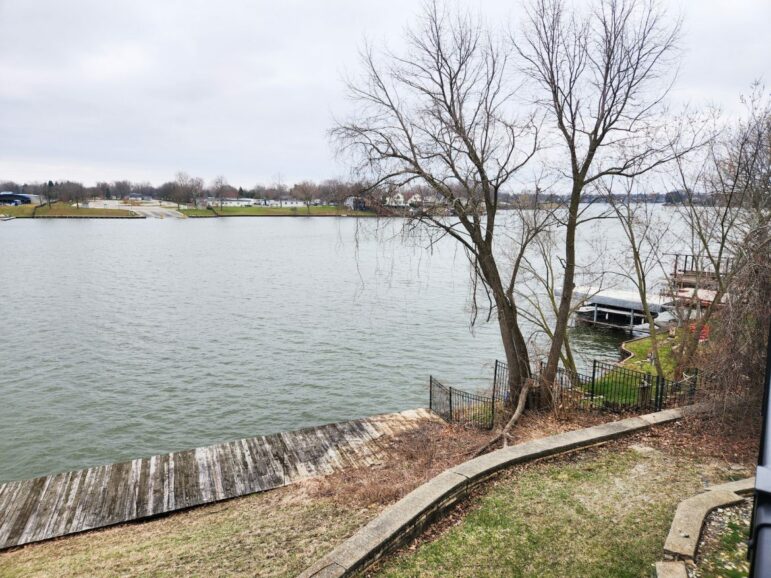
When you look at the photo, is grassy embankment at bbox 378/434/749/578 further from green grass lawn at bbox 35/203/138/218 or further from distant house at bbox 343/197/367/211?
green grass lawn at bbox 35/203/138/218

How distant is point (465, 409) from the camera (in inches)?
661

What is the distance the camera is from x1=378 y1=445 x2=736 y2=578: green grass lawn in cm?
655

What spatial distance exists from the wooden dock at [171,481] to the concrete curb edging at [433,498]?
207 inches

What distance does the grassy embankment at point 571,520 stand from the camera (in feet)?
21.5

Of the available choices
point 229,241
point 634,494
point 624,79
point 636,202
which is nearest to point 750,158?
point 636,202

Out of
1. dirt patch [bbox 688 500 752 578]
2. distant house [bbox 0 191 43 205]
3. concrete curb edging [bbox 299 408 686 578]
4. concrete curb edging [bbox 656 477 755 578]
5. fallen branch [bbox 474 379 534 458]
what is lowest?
fallen branch [bbox 474 379 534 458]

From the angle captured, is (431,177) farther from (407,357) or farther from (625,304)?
(625,304)

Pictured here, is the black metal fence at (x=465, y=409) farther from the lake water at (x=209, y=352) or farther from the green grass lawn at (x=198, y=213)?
the green grass lawn at (x=198, y=213)

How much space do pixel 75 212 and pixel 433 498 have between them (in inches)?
6166

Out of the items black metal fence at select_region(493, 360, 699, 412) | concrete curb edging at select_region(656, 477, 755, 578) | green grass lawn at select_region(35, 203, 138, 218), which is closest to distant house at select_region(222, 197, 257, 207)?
green grass lawn at select_region(35, 203, 138, 218)

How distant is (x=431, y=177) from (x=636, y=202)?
27.9ft

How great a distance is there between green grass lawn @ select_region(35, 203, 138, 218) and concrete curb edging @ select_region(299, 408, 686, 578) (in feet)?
493

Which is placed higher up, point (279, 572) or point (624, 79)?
point (624, 79)

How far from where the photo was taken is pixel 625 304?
124 ft
